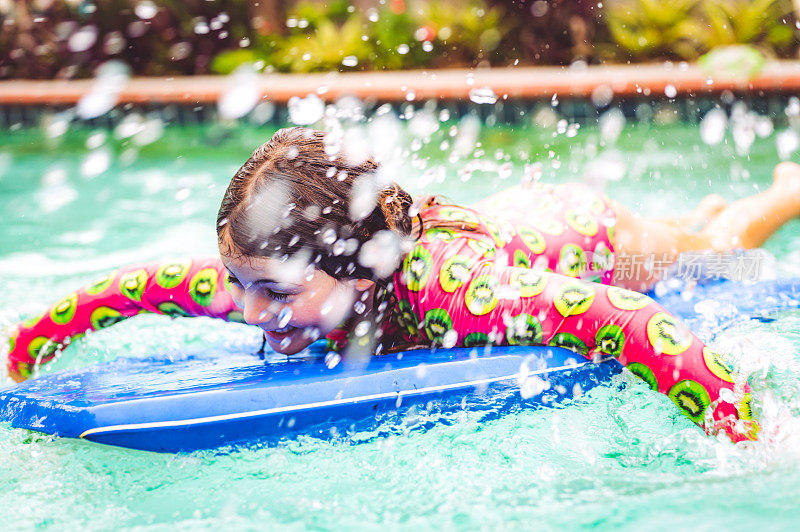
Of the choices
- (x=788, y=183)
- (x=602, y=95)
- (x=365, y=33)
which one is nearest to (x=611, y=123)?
(x=602, y=95)

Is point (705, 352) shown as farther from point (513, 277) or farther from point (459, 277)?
point (459, 277)

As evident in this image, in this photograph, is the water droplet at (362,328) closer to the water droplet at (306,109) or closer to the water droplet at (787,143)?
the water droplet at (787,143)

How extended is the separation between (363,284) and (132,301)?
2.91ft

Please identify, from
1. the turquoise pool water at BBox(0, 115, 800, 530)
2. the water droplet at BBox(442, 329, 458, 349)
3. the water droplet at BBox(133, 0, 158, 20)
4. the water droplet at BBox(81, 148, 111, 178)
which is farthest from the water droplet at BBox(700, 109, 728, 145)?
the water droplet at BBox(133, 0, 158, 20)

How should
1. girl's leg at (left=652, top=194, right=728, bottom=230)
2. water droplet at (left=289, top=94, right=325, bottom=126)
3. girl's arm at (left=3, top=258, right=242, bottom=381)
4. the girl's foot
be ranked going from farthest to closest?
water droplet at (left=289, top=94, right=325, bottom=126)
the girl's foot
girl's leg at (left=652, top=194, right=728, bottom=230)
girl's arm at (left=3, top=258, right=242, bottom=381)

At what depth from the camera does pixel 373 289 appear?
2436mm

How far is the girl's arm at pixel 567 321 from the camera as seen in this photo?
6.85 feet

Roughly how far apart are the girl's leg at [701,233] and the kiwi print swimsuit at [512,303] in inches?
3.7

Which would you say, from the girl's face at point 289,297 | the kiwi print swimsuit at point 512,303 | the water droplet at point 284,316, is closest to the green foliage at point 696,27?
the kiwi print swimsuit at point 512,303

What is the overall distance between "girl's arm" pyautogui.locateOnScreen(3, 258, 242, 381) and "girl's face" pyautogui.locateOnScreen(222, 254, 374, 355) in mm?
439

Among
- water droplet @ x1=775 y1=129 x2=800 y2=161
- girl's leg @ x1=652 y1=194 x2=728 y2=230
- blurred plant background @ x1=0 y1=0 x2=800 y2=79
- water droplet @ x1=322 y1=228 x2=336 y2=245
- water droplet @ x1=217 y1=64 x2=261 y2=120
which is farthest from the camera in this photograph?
blurred plant background @ x1=0 y1=0 x2=800 y2=79

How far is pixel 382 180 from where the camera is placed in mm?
2367

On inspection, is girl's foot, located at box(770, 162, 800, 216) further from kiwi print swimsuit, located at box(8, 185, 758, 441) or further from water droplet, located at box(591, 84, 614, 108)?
water droplet, located at box(591, 84, 614, 108)

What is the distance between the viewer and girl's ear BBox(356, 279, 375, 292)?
2367 millimetres
